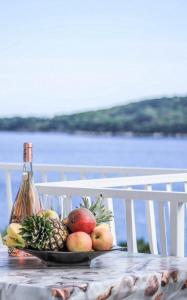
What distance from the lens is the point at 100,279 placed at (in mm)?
2125

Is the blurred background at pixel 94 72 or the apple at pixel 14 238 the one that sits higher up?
the blurred background at pixel 94 72

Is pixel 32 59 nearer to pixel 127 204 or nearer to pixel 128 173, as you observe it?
pixel 128 173

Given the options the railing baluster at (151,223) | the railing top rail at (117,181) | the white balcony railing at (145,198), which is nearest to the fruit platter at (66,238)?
the white balcony railing at (145,198)

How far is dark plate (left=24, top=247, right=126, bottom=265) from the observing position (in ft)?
7.45

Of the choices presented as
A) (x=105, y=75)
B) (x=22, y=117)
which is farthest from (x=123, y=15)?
(x=22, y=117)

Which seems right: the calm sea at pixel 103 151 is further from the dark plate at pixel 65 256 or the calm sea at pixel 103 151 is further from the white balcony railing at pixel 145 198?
the dark plate at pixel 65 256

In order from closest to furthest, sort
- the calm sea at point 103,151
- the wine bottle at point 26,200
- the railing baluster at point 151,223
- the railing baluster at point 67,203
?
the wine bottle at point 26,200 → the railing baluster at point 67,203 → the railing baluster at point 151,223 → the calm sea at point 103,151

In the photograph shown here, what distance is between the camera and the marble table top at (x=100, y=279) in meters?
2.06

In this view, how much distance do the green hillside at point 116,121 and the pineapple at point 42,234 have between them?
15.4 m

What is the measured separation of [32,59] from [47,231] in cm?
2114

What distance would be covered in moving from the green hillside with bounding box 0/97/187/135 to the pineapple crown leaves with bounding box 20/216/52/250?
15.4 m

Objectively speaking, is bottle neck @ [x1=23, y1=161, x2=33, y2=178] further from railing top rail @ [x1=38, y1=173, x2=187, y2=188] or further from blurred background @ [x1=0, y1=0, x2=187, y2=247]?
blurred background @ [x1=0, y1=0, x2=187, y2=247]

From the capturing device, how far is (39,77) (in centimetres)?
2355

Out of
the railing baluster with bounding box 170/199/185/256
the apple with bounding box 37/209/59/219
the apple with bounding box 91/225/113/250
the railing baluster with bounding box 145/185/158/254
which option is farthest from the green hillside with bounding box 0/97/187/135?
the apple with bounding box 91/225/113/250
